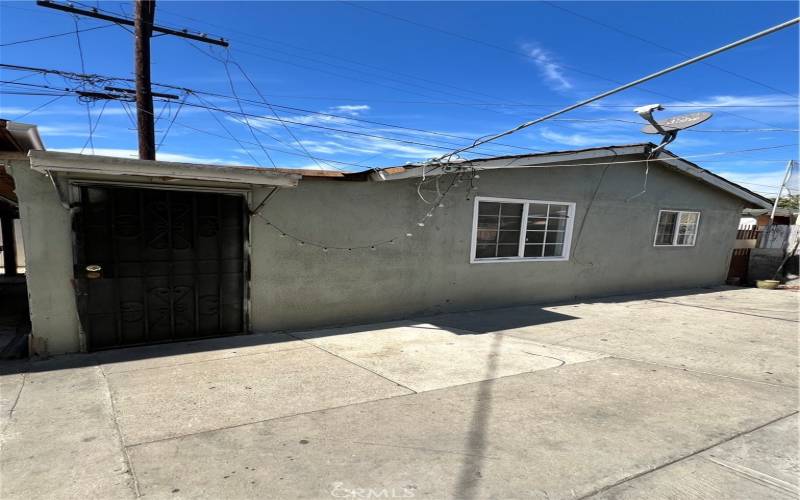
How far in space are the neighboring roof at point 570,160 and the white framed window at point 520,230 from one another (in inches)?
30.1

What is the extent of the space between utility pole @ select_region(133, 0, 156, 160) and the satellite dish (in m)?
10.4

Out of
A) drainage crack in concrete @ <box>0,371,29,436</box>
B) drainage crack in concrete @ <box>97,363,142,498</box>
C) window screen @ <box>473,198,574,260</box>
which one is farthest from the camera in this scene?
window screen @ <box>473,198,574,260</box>

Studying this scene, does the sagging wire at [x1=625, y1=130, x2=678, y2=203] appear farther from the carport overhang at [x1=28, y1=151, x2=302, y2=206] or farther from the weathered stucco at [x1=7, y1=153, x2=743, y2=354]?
the carport overhang at [x1=28, y1=151, x2=302, y2=206]

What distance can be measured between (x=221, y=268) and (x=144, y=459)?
3227 mm

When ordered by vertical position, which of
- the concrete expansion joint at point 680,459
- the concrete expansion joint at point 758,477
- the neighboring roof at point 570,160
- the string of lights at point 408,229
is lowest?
the concrete expansion joint at point 680,459

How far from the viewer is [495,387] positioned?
4.38m

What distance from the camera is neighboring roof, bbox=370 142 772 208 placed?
6559mm

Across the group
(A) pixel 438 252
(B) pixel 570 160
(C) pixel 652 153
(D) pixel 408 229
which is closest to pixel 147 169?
(D) pixel 408 229

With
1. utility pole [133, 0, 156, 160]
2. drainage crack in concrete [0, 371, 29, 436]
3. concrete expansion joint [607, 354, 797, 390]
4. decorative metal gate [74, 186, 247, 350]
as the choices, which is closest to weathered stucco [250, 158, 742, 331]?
decorative metal gate [74, 186, 247, 350]

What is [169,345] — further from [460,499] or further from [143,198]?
[460,499]

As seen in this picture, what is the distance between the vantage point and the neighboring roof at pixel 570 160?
6.56 m

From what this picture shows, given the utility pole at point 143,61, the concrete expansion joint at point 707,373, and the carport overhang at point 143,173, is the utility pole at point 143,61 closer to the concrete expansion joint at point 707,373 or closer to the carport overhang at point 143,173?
the carport overhang at point 143,173

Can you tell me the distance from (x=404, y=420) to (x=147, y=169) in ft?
11.7

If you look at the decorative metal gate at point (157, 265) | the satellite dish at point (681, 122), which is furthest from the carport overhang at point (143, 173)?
the satellite dish at point (681, 122)
